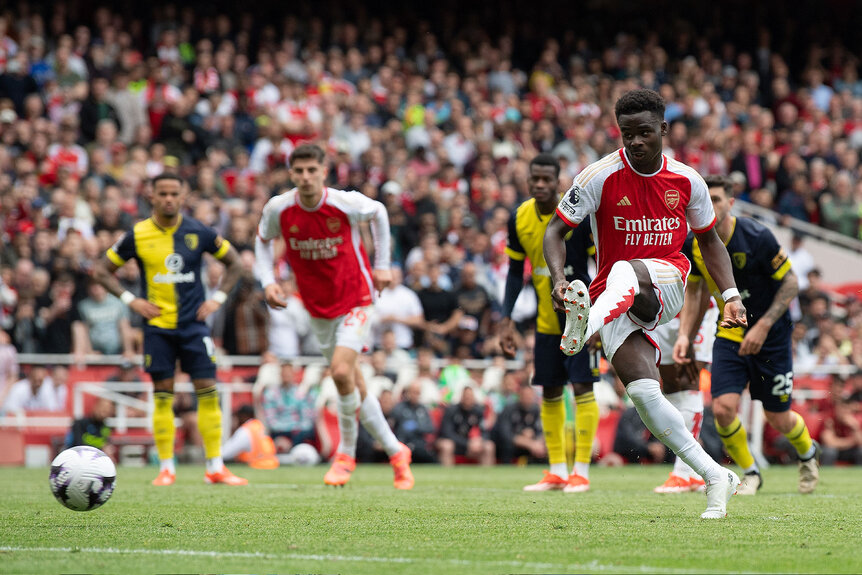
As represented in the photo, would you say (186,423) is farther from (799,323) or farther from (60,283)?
(799,323)

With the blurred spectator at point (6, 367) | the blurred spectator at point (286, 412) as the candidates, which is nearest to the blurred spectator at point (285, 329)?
the blurred spectator at point (286, 412)

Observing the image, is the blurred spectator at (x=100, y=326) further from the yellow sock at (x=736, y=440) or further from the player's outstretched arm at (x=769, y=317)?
the player's outstretched arm at (x=769, y=317)

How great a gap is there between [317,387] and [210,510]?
8.68 meters

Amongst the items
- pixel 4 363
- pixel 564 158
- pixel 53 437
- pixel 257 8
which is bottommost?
pixel 53 437

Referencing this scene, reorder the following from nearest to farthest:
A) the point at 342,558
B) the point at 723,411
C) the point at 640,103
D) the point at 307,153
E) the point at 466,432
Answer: the point at 342,558 < the point at 640,103 < the point at 723,411 < the point at 307,153 < the point at 466,432

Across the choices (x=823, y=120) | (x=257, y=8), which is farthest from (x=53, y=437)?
(x=823, y=120)

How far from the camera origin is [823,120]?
24.6 m

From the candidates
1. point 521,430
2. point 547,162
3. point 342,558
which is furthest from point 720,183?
point 521,430

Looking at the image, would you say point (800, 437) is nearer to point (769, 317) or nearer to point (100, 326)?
point (769, 317)

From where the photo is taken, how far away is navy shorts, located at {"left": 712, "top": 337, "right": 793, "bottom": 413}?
381 inches

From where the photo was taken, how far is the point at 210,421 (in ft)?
37.2

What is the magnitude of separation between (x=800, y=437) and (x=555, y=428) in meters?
2.02

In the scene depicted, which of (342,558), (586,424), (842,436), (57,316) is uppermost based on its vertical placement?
(57,316)

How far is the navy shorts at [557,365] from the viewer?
10.2 m
